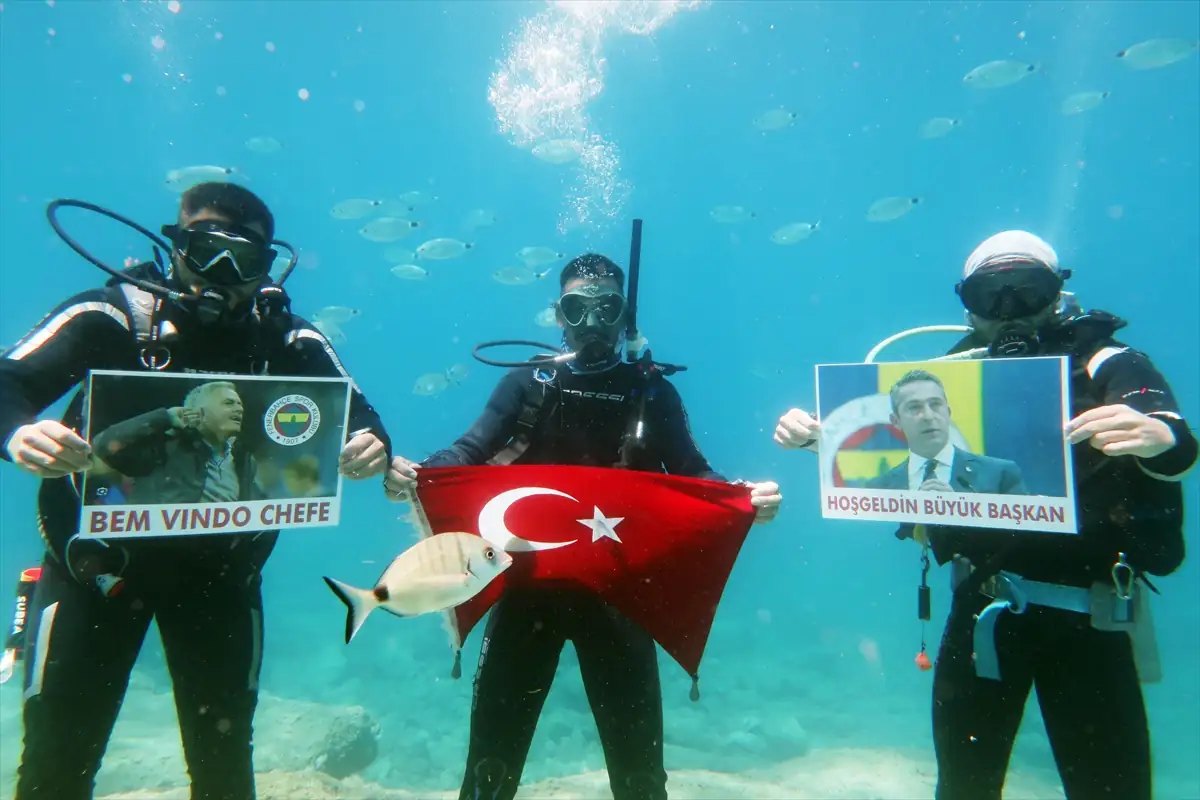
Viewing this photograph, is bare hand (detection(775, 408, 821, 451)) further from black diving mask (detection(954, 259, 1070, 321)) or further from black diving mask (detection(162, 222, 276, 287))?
black diving mask (detection(162, 222, 276, 287))

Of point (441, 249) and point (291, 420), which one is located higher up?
point (441, 249)

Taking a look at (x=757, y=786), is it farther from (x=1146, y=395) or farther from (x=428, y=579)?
(x=428, y=579)

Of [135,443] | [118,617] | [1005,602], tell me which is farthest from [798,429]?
[118,617]

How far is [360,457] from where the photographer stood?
2869 mm

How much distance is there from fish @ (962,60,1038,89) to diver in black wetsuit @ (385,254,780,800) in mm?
14386

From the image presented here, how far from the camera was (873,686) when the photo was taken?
61.8 ft

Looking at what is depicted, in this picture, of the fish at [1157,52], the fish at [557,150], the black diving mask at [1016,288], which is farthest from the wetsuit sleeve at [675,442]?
the fish at [1157,52]

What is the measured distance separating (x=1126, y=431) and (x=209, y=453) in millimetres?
3705

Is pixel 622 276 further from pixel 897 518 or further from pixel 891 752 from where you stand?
pixel 891 752

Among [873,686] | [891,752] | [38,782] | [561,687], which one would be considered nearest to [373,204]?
[561,687]

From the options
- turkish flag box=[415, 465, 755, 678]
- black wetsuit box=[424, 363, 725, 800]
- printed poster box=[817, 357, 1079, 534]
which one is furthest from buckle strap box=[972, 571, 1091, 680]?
black wetsuit box=[424, 363, 725, 800]

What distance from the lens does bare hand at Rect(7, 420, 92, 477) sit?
7.62ft

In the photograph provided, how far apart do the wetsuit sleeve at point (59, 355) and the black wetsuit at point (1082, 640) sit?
4.08m

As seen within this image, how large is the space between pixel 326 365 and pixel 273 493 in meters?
0.76
